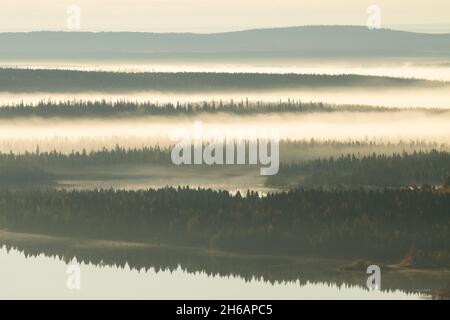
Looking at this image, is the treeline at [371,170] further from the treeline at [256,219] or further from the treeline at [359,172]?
the treeline at [256,219]

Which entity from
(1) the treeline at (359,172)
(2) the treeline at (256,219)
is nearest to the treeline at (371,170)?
(1) the treeline at (359,172)

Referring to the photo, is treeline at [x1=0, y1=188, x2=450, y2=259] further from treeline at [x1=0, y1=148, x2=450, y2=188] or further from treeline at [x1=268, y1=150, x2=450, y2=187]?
treeline at [x1=268, y1=150, x2=450, y2=187]

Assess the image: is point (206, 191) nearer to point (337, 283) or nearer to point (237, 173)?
point (237, 173)

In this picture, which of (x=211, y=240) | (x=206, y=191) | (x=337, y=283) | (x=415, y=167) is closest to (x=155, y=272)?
(x=337, y=283)

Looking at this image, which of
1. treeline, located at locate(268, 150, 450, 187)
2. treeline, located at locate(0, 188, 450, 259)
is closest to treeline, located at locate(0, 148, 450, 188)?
treeline, located at locate(268, 150, 450, 187)

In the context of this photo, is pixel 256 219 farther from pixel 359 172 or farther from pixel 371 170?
pixel 371 170

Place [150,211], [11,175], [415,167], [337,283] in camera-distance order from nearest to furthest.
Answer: [337,283] → [150,211] → [415,167] → [11,175]
